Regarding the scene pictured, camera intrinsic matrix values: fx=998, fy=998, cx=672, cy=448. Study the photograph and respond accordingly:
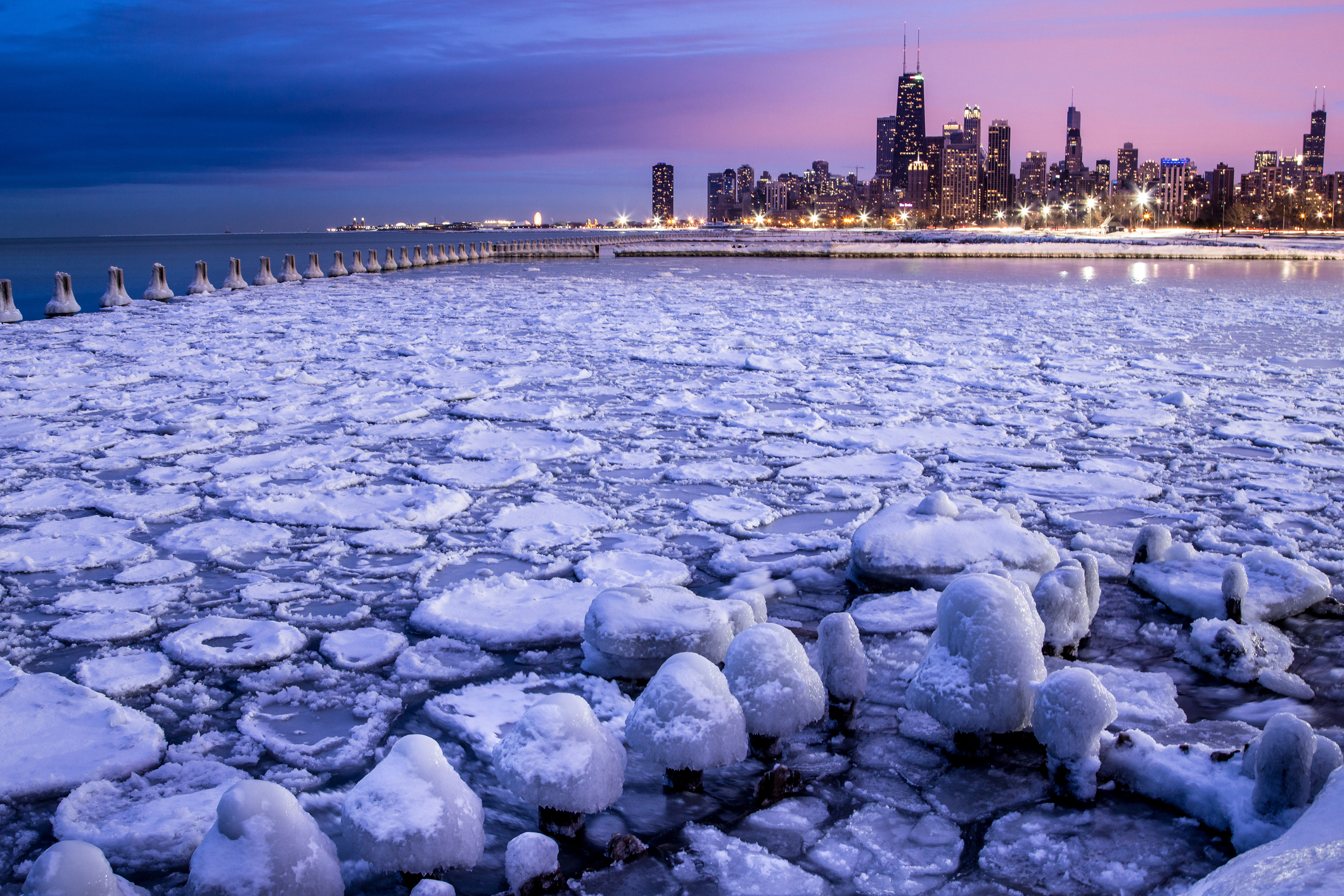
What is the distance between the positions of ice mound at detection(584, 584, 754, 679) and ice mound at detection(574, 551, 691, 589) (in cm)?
62

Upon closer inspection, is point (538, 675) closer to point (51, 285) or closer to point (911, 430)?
point (911, 430)

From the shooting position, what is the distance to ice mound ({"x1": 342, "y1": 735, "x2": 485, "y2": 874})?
1964mm

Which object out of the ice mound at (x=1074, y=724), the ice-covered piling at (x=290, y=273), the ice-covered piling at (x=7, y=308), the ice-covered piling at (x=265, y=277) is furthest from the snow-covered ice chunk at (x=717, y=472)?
the ice-covered piling at (x=290, y=273)

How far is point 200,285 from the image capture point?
2067 cm

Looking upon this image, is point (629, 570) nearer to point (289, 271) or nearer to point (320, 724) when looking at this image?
point (320, 724)

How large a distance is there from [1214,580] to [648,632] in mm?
2075

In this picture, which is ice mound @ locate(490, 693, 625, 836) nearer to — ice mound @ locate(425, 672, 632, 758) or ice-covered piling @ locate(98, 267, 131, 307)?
ice mound @ locate(425, 672, 632, 758)

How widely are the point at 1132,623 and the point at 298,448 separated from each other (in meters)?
4.73

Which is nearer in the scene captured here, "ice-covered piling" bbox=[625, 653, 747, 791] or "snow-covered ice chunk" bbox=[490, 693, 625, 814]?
"snow-covered ice chunk" bbox=[490, 693, 625, 814]

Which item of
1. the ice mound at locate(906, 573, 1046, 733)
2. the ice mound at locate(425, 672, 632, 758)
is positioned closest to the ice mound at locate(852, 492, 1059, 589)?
the ice mound at locate(906, 573, 1046, 733)

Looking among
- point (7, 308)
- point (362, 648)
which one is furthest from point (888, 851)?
point (7, 308)

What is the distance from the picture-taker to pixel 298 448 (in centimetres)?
609

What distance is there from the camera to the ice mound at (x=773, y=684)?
243 cm

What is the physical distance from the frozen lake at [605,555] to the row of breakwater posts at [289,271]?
6.44 meters
